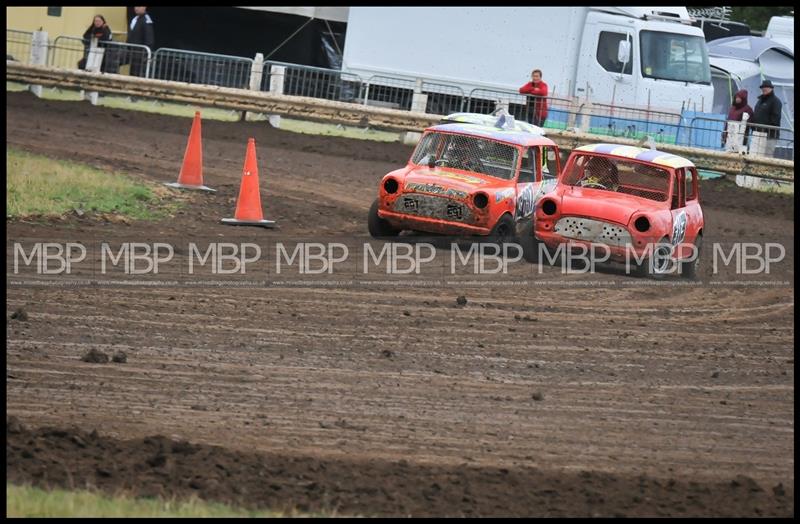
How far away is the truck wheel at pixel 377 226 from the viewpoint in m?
14.4

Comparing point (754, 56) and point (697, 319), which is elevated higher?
point (754, 56)

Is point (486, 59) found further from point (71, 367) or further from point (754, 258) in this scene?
point (71, 367)

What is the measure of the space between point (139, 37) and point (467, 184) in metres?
14.5

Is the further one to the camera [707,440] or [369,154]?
[369,154]

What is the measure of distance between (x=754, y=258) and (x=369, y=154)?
897 centimetres

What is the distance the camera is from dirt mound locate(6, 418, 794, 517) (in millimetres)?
5941

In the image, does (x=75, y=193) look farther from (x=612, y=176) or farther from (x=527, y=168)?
(x=612, y=176)

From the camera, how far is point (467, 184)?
14094 millimetres

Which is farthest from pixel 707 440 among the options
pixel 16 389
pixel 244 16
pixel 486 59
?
pixel 244 16

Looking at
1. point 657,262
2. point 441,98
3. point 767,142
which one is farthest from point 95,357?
point 441,98

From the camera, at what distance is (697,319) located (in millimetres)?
11773

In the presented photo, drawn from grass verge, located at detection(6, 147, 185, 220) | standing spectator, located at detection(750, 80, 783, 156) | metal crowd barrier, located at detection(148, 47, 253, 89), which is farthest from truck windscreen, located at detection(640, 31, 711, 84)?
grass verge, located at detection(6, 147, 185, 220)

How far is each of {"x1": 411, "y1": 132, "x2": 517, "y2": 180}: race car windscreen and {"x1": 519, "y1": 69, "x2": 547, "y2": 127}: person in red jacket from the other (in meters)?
9.71

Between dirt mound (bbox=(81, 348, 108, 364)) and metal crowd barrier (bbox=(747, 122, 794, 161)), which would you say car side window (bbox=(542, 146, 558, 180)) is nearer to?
dirt mound (bbox=(81, 348, 108, 364))
